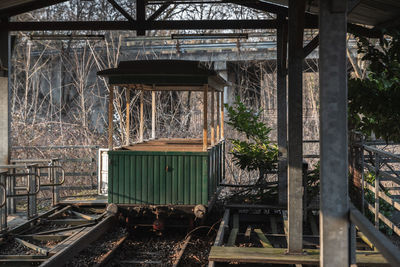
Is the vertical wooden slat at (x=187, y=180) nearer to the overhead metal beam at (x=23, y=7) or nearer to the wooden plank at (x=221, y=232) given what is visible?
the wooden plank at (x=221, y=232)

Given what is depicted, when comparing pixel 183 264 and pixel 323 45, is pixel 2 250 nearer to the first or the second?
pixel 183 264

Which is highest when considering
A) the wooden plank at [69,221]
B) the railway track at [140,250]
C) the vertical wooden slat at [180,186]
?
the vertical wooden slat at [180,186]

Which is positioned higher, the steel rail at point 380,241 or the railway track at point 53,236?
the steel rail at point 380,241

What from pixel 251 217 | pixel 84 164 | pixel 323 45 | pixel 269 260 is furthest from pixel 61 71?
pixel 323 45

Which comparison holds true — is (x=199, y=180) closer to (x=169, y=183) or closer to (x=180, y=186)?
(x=180, y=186)

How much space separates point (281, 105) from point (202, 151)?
7.33 ft

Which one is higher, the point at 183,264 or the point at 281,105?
the point at 281,105

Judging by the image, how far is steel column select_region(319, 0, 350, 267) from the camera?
386 centimetres

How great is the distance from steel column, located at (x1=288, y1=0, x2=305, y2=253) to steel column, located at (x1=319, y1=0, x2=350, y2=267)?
1809 millimetres

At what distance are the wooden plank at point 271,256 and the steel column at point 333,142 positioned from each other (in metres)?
2.25

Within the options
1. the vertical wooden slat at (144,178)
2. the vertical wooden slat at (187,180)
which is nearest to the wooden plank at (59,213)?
the vertical wooden slat at (144,178)

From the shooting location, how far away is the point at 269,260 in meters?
6.39

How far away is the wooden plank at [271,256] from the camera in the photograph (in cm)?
617

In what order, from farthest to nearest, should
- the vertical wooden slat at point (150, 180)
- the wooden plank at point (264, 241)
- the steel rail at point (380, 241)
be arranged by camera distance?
the vertical wooden slat at point (150, 180) → the wooden plank at point (264, 241) → the steel rail at point (380, 241)
